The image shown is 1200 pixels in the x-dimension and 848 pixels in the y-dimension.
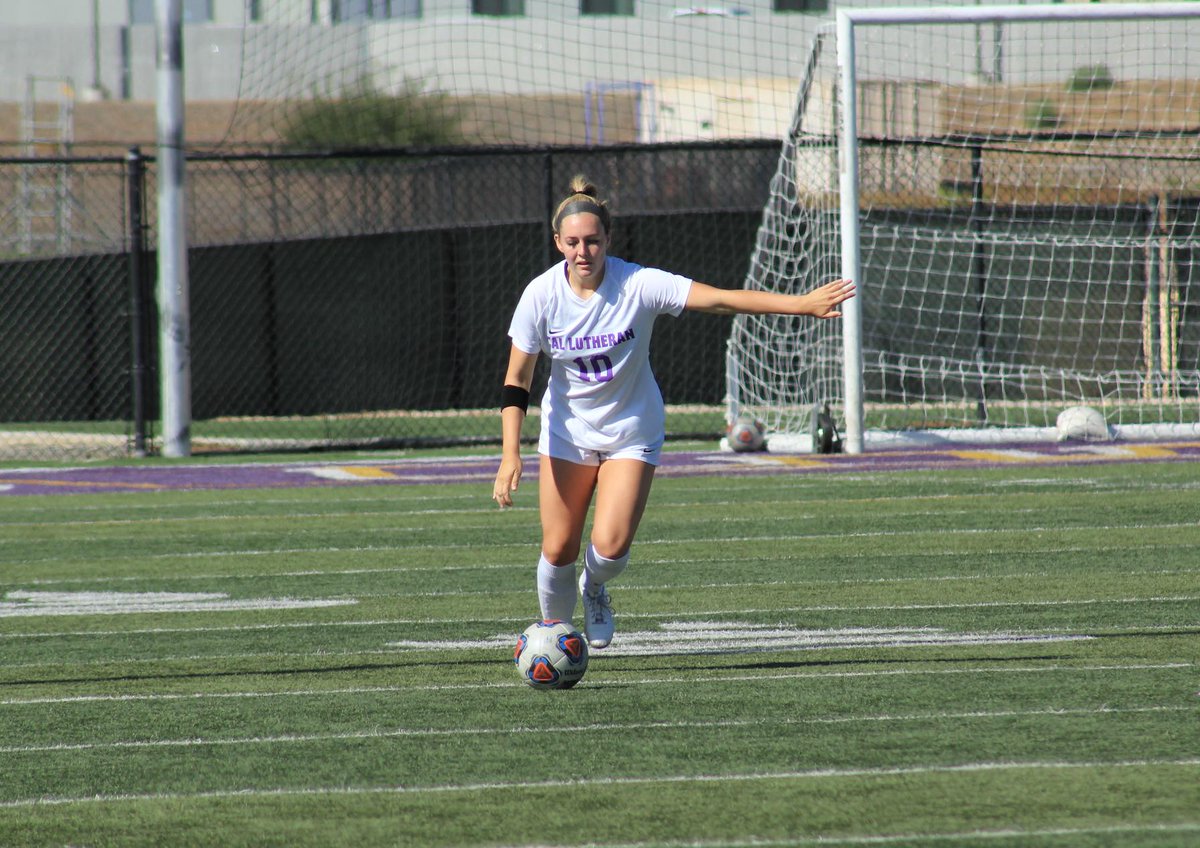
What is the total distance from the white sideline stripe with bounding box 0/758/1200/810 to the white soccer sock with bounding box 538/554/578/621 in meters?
2.03

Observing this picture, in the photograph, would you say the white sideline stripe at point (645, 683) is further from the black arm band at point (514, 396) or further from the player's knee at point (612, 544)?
the black arm band at point (514, 396)

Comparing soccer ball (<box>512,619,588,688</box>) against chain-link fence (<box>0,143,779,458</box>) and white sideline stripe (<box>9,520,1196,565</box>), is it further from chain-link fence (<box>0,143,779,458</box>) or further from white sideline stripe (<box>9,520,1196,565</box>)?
chain-link fence (<box>0,143,779,458</box>)

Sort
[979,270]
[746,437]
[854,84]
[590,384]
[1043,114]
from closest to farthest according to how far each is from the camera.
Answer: [590,384] < [854,84] < [746,437] < [979,270] < [1043,114]

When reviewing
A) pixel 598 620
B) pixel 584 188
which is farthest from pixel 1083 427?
pixel 584 188

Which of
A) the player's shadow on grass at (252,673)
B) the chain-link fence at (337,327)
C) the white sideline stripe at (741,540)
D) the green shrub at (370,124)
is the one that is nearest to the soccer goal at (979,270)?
the chain-link fence at (337,327)

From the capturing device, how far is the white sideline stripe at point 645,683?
21.7 feet

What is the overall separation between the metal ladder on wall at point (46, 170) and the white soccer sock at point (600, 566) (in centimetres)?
2427

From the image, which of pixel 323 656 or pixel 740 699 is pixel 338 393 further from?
pixel 740 699

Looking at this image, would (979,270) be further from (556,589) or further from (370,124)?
(370,124)

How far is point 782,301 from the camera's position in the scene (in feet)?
21.6

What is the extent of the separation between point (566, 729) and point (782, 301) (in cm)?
179

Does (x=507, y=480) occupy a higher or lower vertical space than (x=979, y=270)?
lower

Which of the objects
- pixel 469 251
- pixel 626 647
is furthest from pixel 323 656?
pixel 469 251

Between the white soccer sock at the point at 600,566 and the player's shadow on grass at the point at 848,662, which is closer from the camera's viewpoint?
the player's shadow on grass at the point at 848,662
